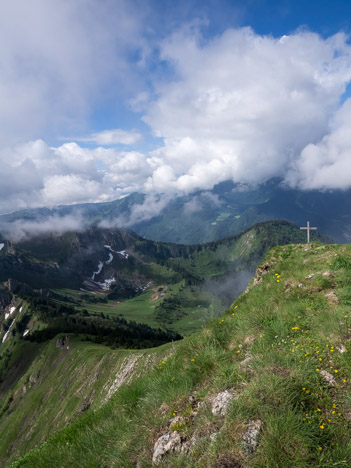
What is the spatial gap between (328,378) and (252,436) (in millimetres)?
3000

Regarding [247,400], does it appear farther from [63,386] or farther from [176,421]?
[63,386]

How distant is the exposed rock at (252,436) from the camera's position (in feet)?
15.6

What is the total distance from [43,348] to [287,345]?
587 feet

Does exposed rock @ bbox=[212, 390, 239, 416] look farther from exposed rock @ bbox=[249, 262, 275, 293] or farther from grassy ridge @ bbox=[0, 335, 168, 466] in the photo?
grassy ridge @ bbox=[0, 335, 168, 466]

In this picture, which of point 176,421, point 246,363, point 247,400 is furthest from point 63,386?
point 247,400

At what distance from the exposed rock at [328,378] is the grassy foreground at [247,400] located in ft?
0.11

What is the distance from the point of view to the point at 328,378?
6453 millimetres

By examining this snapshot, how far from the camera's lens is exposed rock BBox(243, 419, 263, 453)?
187 inches

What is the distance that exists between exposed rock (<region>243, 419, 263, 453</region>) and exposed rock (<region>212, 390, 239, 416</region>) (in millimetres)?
783

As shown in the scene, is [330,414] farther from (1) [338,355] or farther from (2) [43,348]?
(2) [43,348]

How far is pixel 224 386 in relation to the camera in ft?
22.2

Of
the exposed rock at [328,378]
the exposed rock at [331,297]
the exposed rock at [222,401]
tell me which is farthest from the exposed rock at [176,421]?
the exposed rock at [331,297]

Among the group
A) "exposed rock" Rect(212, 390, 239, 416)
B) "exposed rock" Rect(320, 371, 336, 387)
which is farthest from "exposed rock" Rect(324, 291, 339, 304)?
"exposed rock" Rect(212, 390, 239, 416)

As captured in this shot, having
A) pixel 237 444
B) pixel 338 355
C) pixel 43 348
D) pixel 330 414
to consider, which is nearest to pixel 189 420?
pixel 237 444
